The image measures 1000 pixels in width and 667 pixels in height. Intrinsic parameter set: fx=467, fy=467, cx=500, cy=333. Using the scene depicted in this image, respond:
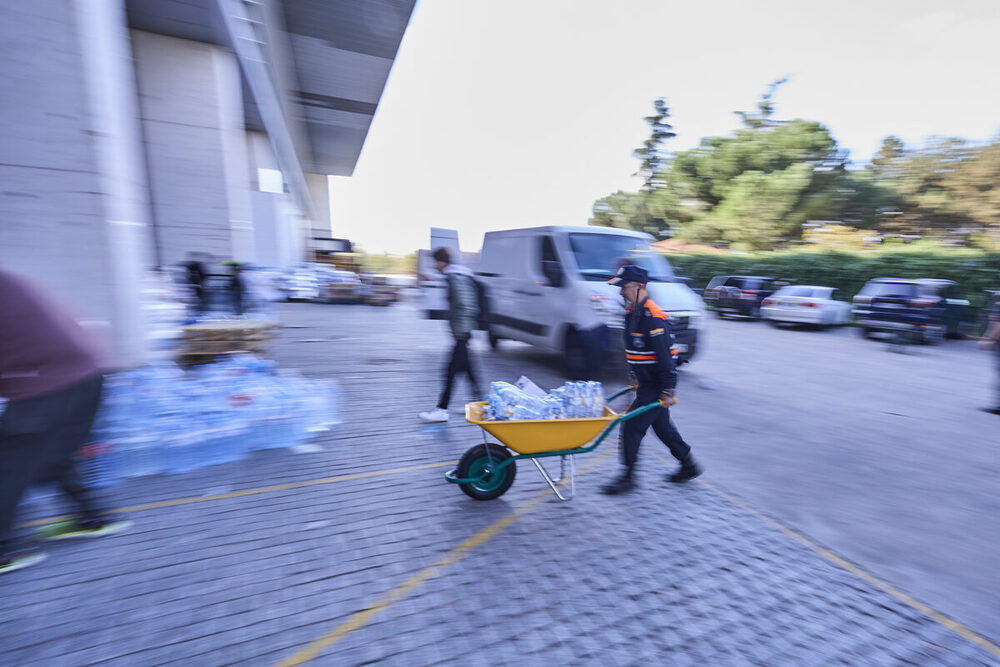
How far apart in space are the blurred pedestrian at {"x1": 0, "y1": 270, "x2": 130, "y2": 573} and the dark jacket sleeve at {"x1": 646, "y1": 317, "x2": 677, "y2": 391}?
3553mm

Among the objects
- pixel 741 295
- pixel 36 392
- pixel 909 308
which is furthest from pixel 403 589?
pixel 741 295

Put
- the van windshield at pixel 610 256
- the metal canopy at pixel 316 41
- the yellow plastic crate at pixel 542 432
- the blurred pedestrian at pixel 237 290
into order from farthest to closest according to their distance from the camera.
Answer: the metal canopy at pixel 316 41 < the blurred pedestrian at pixel 237 290 < the van windshield at pixel 610 256 < the yellow plastic crate at pixel 542 432

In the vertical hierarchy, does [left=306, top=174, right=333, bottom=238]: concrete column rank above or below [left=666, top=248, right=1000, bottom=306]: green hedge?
above

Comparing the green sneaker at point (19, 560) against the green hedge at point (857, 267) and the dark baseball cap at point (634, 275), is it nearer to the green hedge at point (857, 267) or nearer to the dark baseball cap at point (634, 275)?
the dark baseball cap at point (634, 275)

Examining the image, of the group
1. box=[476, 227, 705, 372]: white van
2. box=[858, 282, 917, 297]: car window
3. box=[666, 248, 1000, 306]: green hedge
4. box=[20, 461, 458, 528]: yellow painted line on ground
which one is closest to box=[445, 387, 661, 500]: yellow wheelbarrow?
box=[20, 461, 458, 528]: yellow painted line on ground

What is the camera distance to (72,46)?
15.0ft

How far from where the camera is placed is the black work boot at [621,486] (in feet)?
12.4

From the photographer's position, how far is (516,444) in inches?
129

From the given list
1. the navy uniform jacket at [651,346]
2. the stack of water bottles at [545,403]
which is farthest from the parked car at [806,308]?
the stack of water bottles at [545,403]

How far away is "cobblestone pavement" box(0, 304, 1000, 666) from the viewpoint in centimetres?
221

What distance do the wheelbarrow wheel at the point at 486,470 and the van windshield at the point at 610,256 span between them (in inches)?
153

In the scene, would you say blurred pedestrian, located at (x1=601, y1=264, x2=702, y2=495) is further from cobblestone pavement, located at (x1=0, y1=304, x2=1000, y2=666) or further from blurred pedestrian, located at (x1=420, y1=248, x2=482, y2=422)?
blurred pedestrian, located at (x1=420, y1=248, x2=482, y2=422)

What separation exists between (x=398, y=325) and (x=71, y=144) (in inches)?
353

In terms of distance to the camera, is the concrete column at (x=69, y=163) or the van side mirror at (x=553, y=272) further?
the van side mirror at (x=553, y=272)
